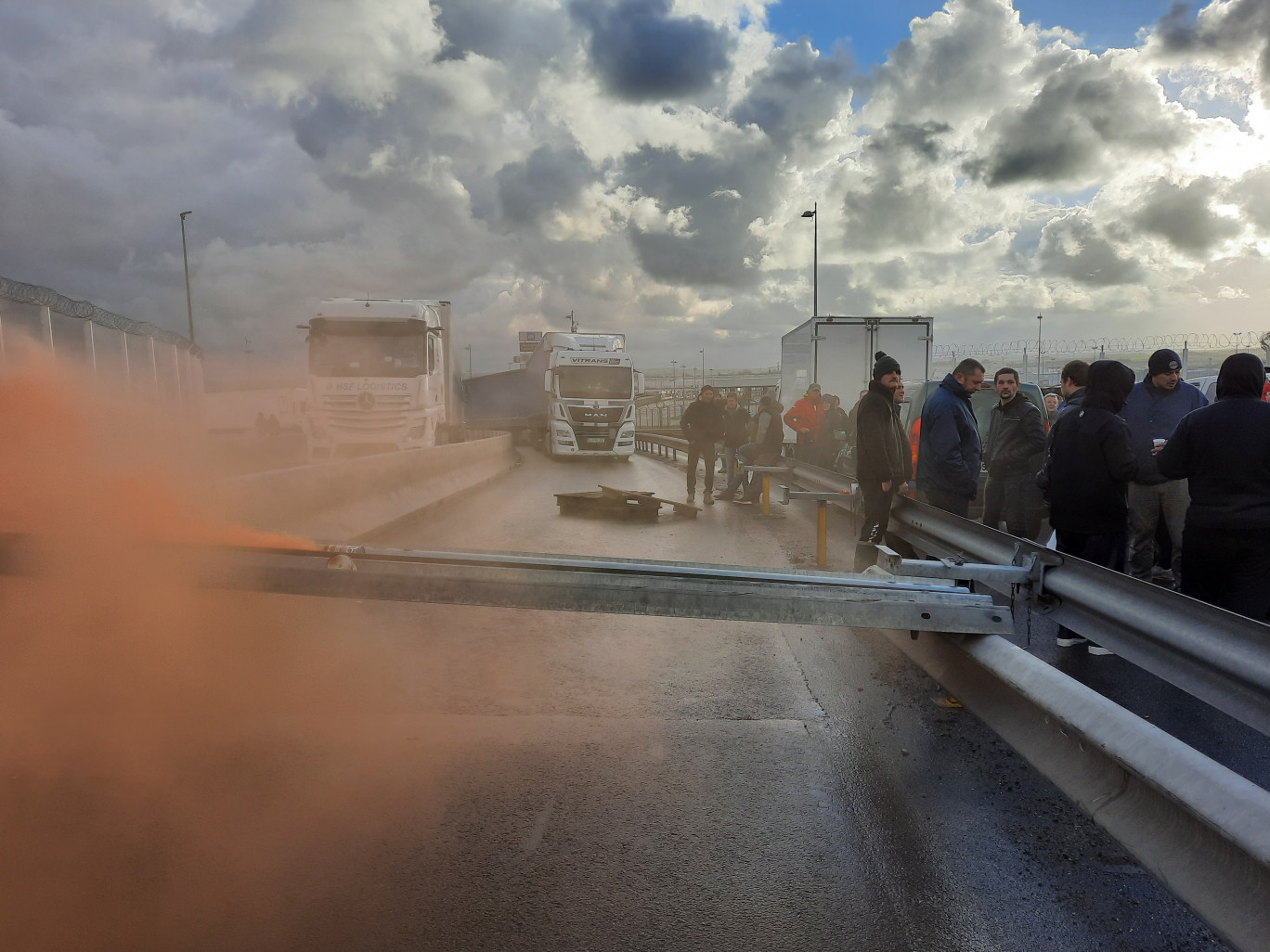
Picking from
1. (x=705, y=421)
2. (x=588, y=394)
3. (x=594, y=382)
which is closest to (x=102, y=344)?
(x=705, y=421)

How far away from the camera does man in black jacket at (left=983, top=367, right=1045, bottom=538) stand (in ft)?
23.3

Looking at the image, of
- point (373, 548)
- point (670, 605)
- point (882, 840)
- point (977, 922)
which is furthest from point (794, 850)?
point (373, 548)

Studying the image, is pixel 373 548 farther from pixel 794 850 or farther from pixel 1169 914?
pixel 1169 914

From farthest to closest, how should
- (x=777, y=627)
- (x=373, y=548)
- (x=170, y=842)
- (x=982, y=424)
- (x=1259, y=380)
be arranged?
(x=982, y=424)
(x=777, y=627)
(x=1259, y=380)
(x=373, y=548)
(x=170, y=842)

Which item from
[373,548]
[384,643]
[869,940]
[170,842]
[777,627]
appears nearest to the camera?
[869,940]

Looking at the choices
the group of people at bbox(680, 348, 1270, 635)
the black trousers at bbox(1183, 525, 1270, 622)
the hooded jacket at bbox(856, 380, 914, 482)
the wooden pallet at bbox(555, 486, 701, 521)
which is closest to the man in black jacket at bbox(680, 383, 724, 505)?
the wooden pallet at bbox(555, 486, 701, 521)

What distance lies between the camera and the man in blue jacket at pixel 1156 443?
6.94 meters

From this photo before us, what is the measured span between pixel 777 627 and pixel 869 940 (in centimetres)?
416

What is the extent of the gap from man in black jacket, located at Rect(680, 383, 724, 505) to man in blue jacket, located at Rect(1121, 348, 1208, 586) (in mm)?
8135

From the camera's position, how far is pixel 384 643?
19.2 feet

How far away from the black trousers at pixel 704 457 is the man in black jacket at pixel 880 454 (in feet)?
24.0

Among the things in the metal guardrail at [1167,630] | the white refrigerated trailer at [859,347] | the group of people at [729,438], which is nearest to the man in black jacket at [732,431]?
the group of people at [729,438]

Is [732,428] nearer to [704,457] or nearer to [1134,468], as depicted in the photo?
[704,457]

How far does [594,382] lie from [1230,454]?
73.7 feet
